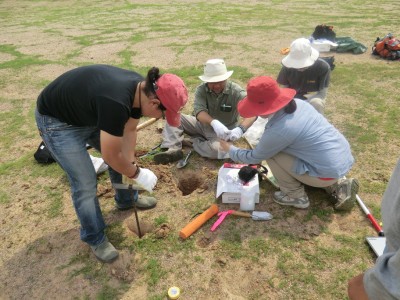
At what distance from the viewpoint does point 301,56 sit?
406 centimetres

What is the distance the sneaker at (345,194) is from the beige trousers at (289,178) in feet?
0.46

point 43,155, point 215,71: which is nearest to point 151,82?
point 215,71

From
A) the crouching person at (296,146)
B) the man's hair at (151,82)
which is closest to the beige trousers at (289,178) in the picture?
the crouching person at (296,146)

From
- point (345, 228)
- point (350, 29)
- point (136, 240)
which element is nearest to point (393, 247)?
point (345, 228)

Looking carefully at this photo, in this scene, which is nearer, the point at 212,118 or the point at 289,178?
the point at 289,178

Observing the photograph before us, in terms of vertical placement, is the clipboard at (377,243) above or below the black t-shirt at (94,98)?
below

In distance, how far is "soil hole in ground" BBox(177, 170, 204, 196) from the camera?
3705 mm

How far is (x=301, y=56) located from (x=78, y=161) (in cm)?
313

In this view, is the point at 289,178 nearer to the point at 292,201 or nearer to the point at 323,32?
the point at 292,201

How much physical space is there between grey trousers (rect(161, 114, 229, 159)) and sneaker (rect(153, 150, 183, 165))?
0.12 m

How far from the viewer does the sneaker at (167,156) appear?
12.9 ft

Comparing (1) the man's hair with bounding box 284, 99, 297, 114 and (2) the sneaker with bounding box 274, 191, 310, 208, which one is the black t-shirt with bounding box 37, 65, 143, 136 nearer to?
(1) the man's hair with bounding box 284, 99, 297, 114

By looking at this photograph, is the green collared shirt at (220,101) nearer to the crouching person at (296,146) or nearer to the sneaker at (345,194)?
the crouching person at (296,146)

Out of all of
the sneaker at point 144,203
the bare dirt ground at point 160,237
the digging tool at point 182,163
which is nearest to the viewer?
the bare dirt ground at point 160,237
